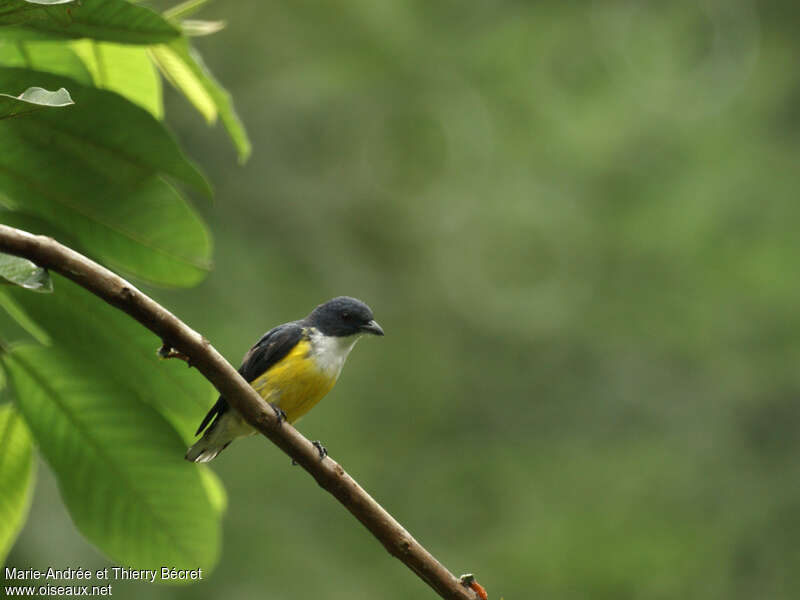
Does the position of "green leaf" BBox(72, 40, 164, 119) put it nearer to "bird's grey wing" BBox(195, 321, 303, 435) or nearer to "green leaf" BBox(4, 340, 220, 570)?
"green leaf" BBox(4, 340, 220, 570)

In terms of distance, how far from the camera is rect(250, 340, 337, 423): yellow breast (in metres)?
3.15

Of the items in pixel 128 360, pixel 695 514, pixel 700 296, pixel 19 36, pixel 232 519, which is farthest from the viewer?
pixel 700 296

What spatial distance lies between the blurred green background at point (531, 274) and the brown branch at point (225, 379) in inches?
235

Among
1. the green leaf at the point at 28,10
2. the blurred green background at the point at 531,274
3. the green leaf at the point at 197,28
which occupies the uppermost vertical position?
the green leaf at the point at 197,28

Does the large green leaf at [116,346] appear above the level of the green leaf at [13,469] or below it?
above

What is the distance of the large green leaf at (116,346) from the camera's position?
183 centimetres

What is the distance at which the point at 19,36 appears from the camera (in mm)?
1793

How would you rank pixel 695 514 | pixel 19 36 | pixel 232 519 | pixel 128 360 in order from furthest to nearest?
pixel 695 514 → pixel 232 519 → pixel 128 360 → pixel 19 36

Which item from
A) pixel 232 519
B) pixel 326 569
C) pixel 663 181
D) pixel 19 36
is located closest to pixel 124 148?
pixel 19 36

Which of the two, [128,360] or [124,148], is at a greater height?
[124,148]

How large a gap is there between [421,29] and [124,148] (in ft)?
27.1

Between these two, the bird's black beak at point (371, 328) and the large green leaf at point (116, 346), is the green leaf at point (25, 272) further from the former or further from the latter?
the bird's black beak at point (371, 328)

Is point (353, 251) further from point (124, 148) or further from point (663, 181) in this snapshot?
point (124, 148)

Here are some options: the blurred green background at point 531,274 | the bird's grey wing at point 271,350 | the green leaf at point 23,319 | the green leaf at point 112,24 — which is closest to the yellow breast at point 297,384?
the bird's grey wing at point 271,350
